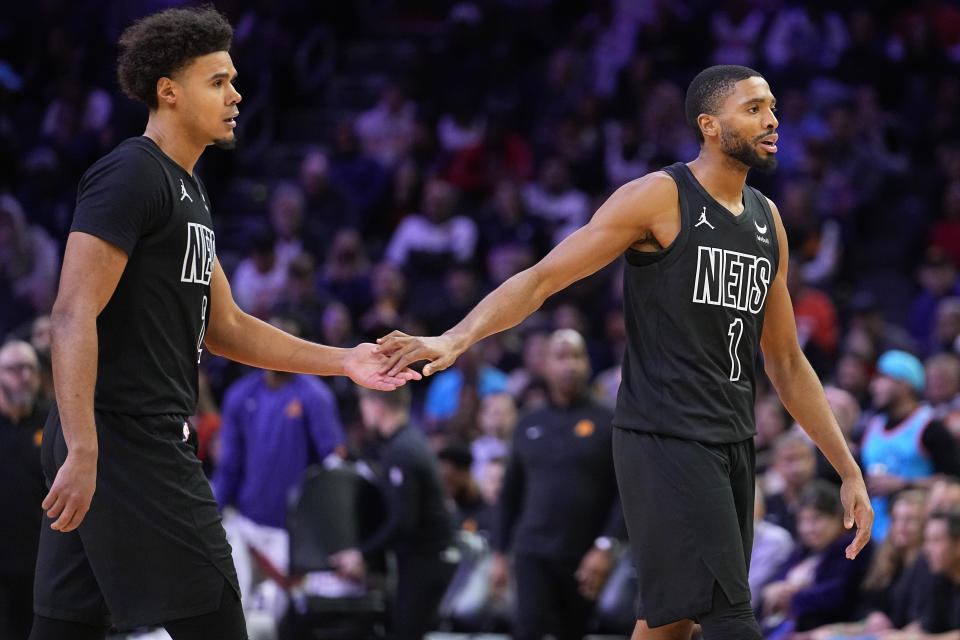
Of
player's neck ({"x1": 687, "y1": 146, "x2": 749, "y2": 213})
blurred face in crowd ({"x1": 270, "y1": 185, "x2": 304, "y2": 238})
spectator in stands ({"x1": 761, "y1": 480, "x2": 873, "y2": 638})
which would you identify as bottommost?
spectator in stands ({"x1": 761, "y1": 480, "x2": 873, "y2": 638})

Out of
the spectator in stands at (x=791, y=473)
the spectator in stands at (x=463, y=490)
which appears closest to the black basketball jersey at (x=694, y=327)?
the spectator in stands at (x=791, y=473)

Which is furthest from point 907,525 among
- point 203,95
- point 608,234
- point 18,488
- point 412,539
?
point 203,95

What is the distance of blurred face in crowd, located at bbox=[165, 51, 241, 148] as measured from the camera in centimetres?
432

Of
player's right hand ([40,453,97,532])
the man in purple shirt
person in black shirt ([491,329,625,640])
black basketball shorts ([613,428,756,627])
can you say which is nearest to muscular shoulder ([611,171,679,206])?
black basketball shorts ([613,428,756,627])

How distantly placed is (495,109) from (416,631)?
774 cm

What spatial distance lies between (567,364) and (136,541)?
5.06 metres

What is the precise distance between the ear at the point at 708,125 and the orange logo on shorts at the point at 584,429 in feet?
13.1

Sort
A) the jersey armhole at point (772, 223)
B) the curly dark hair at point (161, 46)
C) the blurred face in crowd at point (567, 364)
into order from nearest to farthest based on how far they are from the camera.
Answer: the curly dark hair at point (161, 46) → the jersey armhole at point (772, 223) → the blurred face in crowd at point (567, 364)

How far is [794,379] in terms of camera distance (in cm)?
513

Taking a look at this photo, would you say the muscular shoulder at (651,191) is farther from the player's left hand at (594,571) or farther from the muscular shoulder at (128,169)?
the player's left hand at (594,571)

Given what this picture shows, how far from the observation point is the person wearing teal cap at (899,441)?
30.2 feet

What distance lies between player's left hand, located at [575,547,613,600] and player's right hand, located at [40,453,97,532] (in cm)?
502

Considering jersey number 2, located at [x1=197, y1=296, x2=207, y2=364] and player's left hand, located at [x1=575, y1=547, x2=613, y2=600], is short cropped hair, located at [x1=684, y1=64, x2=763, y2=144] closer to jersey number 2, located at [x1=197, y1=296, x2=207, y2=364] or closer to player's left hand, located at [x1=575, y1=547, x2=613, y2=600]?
jersey number 2, located at [x1=197, y1=296, x2=207, y2=364]

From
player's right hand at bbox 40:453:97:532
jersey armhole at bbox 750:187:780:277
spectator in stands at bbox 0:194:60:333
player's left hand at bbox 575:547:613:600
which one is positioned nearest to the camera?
player's right hand at bbox 40:453:97:532
